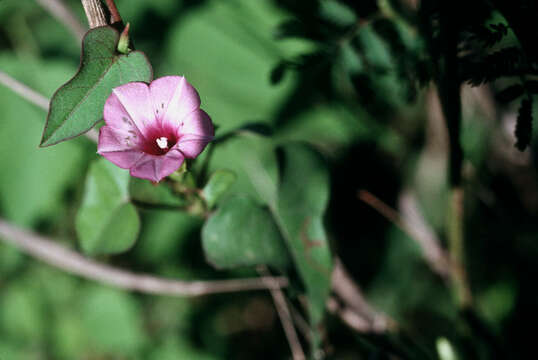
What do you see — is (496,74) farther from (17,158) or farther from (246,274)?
(17,158)

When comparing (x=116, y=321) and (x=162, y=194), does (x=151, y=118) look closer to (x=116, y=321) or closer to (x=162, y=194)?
(x=162, y=194)

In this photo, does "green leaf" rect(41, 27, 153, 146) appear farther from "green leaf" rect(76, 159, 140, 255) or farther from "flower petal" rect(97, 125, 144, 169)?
"green leaf" rect(76, 159, 140, 255)

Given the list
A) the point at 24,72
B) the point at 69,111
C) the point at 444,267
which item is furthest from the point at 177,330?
the point at 69,111

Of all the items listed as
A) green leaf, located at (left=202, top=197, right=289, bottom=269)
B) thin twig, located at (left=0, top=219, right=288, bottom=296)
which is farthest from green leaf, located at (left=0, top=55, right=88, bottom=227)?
green leaf, located at (left=202, top=197, right=289, bottom=269)

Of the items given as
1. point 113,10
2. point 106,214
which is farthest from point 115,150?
point 106,214

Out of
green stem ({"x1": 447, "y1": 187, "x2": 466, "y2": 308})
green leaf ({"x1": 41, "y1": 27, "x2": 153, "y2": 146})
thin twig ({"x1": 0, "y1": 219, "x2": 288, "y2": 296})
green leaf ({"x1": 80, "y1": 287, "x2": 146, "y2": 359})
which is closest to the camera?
green leaf ({"x1": 41, "y1": 27, "x2": 153, "y2": 146})

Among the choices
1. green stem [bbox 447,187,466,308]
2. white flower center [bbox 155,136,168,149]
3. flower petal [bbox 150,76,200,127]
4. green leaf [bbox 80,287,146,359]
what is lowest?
green leaf [bbox 80,287,146,359]
